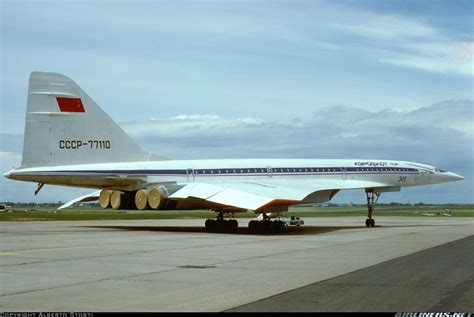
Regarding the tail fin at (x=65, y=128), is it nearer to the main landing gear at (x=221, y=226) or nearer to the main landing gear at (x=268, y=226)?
the main landing gear at (x=221, y=226)

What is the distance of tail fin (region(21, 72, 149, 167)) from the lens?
2839 centimetres

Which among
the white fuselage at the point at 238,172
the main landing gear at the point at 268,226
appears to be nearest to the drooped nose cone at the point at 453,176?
the white fuselage at the point at 238,172

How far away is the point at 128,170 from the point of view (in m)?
29.8

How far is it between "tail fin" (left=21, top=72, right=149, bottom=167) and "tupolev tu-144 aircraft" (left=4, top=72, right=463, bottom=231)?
0.04 metres

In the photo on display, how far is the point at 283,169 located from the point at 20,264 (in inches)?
849

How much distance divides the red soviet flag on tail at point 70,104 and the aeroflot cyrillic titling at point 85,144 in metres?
1.43

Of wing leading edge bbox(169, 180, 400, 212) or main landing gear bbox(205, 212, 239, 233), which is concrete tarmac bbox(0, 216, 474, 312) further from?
main landing gear bbox(205, 212, 239, 233)

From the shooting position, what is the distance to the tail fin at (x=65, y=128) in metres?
28.4

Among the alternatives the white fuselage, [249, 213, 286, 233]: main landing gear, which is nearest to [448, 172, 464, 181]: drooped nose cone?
the white fuselage

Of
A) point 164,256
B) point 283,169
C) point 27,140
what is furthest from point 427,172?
point 164,256

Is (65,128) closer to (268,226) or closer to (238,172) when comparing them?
(238,172)

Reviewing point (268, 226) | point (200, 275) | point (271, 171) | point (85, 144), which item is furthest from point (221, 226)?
point (200, 275)

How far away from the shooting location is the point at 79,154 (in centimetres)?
2944

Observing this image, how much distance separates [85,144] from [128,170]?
7.43 feet
